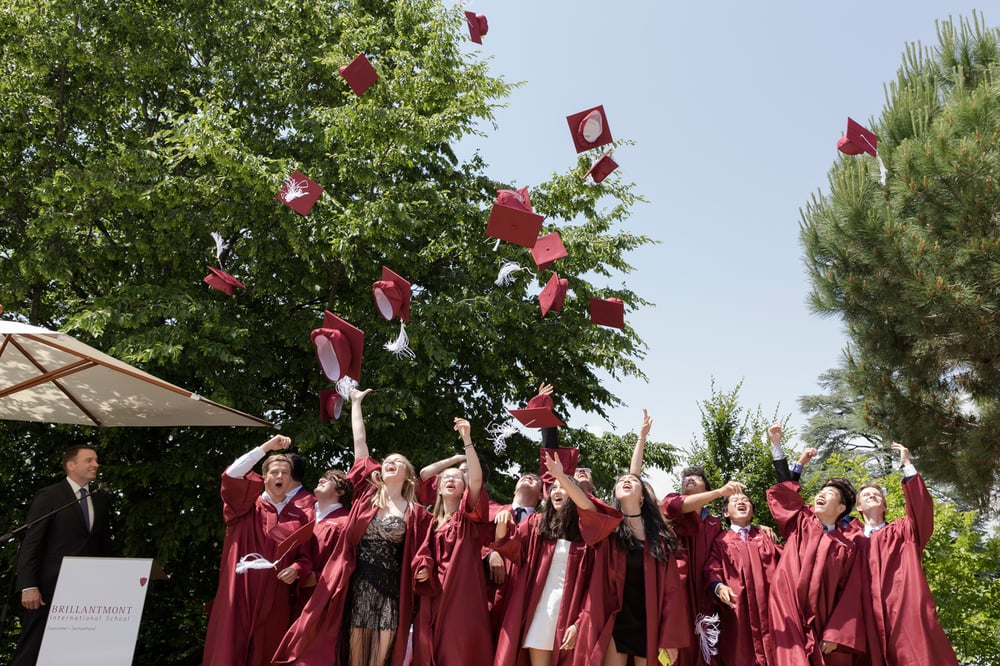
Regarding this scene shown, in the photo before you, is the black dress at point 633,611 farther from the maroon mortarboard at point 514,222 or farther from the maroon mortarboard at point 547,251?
the maroon mortarboard at point 547,251

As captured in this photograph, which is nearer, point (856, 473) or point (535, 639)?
point (535, 639)

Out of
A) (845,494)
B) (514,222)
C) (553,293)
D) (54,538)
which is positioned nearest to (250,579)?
(54,538)

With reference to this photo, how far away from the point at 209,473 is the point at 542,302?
3943 millimetres

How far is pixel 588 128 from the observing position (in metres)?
7.47

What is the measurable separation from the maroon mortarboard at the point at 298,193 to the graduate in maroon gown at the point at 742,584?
5198mm

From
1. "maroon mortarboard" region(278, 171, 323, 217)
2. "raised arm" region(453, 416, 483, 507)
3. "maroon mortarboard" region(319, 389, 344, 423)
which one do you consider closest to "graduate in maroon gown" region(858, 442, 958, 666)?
"raised arm" region(453, 416, 483, 507)

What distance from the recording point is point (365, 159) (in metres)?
9.16

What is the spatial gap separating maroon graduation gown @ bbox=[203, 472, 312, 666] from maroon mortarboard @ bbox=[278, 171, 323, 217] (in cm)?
390

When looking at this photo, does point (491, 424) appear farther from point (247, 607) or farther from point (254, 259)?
point (247, 607)

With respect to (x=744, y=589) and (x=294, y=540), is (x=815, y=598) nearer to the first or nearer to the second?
(x=744, y=589)

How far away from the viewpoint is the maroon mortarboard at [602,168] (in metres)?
9.99

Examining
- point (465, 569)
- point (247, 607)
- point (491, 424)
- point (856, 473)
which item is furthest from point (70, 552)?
point (856, 473)

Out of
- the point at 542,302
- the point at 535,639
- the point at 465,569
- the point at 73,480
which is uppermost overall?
the point at 542,302

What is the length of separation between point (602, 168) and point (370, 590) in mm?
Answer: 6866
